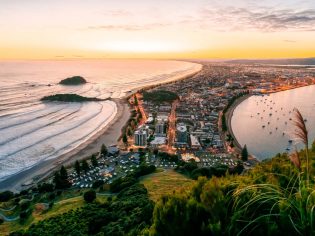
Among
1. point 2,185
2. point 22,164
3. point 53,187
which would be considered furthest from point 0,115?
point 53,187

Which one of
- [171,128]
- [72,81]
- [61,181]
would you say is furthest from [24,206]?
[72,81]

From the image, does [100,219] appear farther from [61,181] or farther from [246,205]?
[246,205]

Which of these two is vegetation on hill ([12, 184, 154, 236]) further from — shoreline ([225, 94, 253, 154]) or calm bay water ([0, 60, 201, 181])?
shoreline ([225, 94, 253, 154])

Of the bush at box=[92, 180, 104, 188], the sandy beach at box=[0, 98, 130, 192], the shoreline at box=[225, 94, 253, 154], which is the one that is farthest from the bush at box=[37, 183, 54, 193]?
the shoreline at box=[225, 94, 253, 154]

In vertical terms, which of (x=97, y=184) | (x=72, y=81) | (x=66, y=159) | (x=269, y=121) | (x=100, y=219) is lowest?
(x=66, y=159)

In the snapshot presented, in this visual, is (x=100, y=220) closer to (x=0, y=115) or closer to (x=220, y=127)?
(x=220, y=127)

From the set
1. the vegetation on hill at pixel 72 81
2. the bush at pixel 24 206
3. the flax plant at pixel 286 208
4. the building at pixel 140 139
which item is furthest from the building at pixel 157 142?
the vegetation on hill at pixel 72 81
